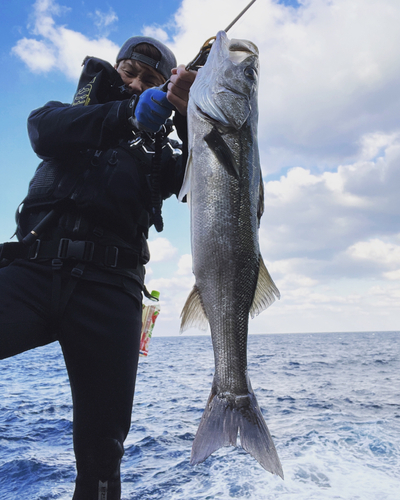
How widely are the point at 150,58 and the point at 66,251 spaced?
1.87 meters

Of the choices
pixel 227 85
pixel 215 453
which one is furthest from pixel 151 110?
pixel 215 453

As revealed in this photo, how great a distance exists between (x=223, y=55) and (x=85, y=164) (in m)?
1.25

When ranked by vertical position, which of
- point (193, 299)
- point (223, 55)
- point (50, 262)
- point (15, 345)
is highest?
point (223, 55)

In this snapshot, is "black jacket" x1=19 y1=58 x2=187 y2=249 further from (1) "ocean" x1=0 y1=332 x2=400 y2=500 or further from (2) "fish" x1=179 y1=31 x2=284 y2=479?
(1) "ocean" x1=0 y1=332 x2=400 y2=500

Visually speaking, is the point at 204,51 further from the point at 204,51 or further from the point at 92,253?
the point at 92,253

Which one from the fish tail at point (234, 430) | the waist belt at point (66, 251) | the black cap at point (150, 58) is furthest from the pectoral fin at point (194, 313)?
the black cap at point (150, 58)

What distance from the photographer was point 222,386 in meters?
2.18

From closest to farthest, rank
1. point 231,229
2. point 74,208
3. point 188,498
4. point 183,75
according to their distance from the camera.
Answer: point 231,229 < point 183,75 < point 74,208 < point 188,498

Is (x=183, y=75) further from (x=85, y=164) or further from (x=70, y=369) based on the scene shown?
(x=70, y=369)

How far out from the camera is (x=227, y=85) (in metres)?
2.37

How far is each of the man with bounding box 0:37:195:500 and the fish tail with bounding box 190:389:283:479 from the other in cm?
71

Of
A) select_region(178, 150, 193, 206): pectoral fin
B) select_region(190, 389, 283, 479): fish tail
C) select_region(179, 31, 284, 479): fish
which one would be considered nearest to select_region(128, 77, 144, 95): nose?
select_region(179, 31, 284, 479): fish

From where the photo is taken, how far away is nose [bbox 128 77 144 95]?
3.30 meters

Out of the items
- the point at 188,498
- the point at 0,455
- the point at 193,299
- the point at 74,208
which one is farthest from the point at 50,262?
the point at 0,455
